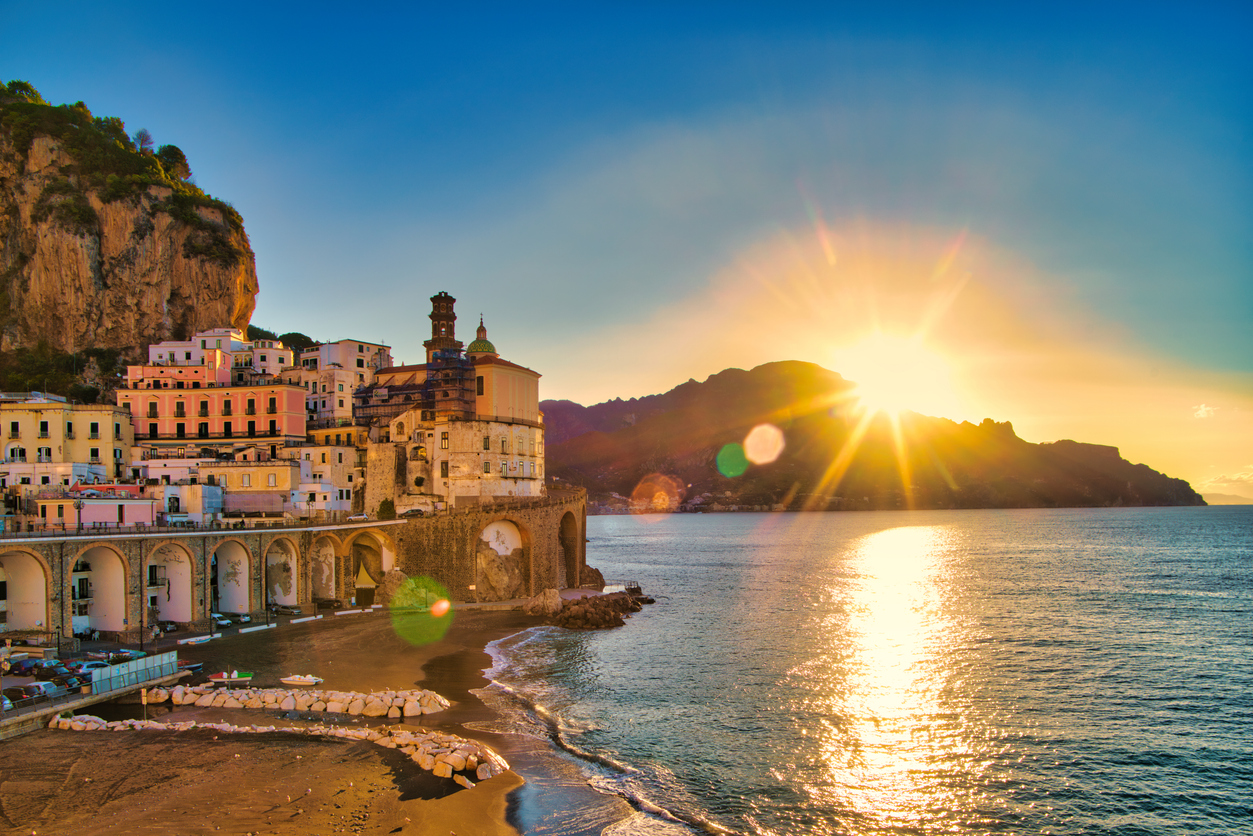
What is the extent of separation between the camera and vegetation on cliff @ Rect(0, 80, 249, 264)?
95812 millimetres

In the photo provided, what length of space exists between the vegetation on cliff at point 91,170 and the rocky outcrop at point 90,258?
175mm

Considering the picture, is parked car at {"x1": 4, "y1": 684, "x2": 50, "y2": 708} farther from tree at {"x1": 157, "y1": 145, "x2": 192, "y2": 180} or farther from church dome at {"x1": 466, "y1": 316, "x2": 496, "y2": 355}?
tree at {"x1": 157, "y1": 145, "x2": 192, "y2": 180}

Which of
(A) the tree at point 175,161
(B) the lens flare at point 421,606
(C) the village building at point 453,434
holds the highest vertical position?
(A) the tree at point 175,161

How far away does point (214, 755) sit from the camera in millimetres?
30484

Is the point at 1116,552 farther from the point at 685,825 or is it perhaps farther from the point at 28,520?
the point at 28,520

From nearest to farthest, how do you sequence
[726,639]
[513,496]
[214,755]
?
[214,755] → [726,639] → [513,496]

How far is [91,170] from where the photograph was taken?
97875 millimetres

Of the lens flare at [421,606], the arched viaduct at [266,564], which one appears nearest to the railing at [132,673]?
the arched viaduct at [266,564]

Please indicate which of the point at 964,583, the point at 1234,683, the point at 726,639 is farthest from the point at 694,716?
the point at 964,583

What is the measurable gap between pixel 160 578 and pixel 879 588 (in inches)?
2884

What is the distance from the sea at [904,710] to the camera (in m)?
28.1

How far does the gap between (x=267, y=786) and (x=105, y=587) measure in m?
30.5

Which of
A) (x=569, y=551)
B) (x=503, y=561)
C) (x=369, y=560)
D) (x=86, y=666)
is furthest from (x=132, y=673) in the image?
(x=569, y=551)

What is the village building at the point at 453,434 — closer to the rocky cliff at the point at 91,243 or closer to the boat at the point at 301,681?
the rocky cliff at the point at 91,243
